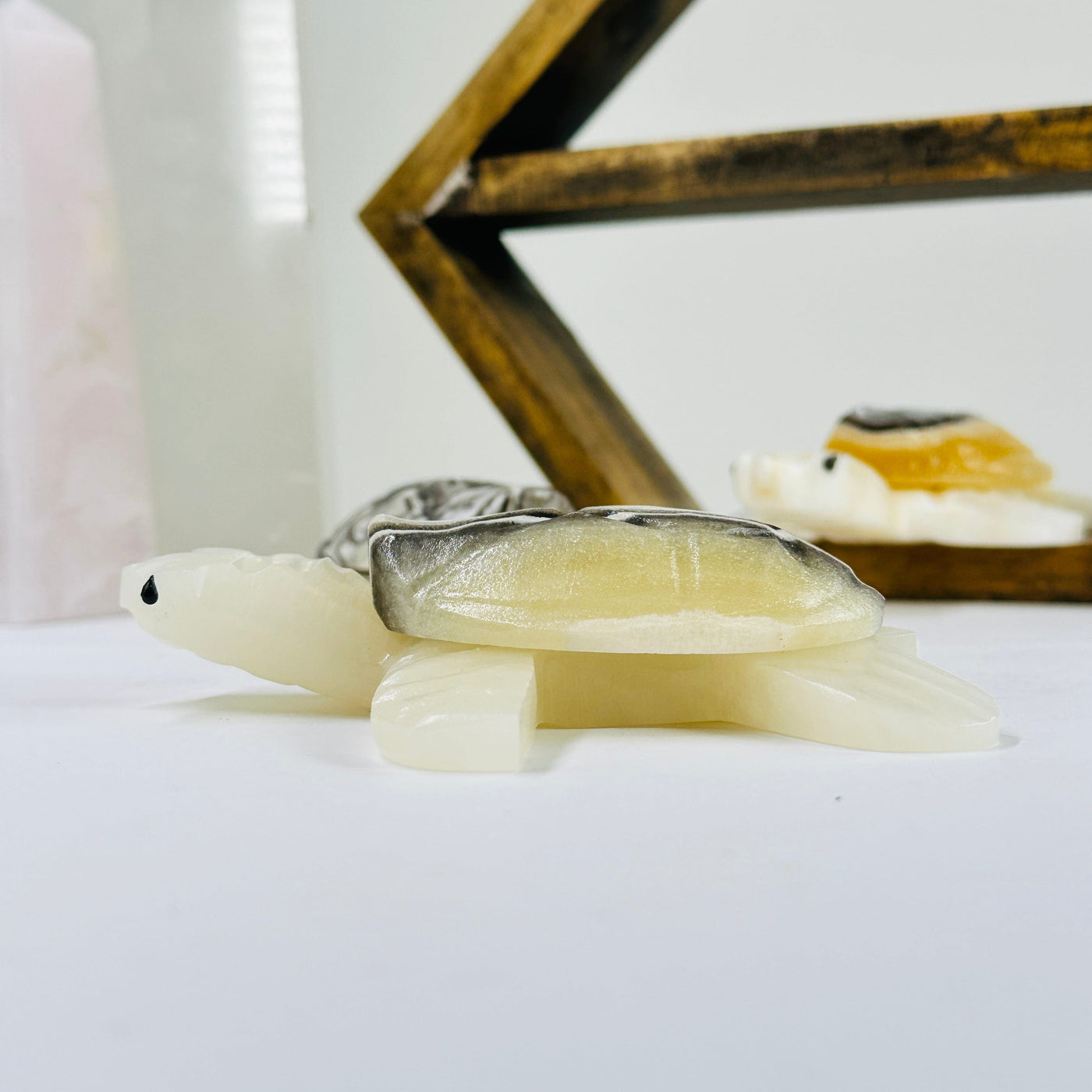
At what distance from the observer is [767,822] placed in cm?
22

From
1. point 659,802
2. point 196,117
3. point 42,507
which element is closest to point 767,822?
point 659,802

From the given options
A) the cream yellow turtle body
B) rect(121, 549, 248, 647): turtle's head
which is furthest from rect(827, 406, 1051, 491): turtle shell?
rect(121, 549, 248, 647): turtle's head

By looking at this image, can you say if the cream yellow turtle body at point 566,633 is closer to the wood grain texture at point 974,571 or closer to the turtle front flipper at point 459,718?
the turtle front flipper at point 459,718

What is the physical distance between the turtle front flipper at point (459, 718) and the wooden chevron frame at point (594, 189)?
0.39m

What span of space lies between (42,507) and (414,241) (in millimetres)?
275

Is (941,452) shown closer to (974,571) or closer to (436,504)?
(974,571)

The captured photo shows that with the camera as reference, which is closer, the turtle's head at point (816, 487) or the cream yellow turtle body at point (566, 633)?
the cream yellow turtle body at point (566, 633)

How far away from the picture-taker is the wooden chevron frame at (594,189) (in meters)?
0.58

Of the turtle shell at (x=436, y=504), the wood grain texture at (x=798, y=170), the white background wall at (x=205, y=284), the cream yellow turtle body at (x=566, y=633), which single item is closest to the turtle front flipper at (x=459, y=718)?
the cream yellow turtle body at (x=566, y=633)

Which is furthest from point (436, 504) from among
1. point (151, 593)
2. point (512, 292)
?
point (151, 593)

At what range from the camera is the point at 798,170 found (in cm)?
60

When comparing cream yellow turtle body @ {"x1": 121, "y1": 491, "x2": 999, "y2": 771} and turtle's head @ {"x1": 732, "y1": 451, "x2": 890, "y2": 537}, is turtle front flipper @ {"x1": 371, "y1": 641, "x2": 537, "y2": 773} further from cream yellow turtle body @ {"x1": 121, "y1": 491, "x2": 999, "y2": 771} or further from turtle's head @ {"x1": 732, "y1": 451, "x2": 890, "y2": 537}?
turtle's head @ {"x1": 732, "y1": 451, "x2": 890, "y2": 537}

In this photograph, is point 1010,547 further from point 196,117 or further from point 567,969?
point 196,117

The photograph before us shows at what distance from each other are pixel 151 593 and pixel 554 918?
17 cm
